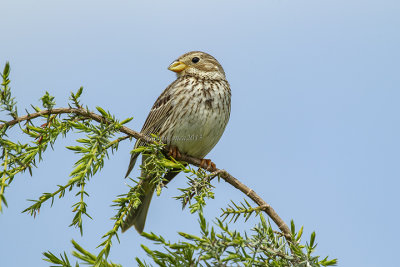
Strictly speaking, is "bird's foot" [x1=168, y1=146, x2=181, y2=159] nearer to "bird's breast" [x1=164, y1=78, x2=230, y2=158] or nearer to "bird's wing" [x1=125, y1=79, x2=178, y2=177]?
"bird's breast" [x1=164, y1=78, x2=230, y2=158]

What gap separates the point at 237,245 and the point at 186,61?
15.0 ft

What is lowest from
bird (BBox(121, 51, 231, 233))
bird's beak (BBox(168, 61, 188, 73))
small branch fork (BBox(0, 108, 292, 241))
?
small branch fork (BBox(0, 108, 292, 241))

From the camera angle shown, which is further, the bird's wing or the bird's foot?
the bird's wing

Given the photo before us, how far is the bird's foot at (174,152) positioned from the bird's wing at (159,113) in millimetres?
385

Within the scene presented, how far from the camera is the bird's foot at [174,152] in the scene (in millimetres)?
5179

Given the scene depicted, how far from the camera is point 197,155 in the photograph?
5707 millimetres

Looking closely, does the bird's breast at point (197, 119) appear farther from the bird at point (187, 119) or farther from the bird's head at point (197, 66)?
the bird's head at point (197, 66)

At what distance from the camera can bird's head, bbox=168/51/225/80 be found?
20.9 feet

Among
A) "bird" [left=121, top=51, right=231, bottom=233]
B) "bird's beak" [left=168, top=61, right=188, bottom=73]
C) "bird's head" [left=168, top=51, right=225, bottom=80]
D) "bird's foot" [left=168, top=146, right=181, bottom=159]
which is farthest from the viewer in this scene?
"bird's beak" [left=168, top=61, right=188, bottom=73]

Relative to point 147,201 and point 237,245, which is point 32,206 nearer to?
point 237,245

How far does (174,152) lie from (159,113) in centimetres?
68

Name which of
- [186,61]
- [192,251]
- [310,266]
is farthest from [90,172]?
[186,61]

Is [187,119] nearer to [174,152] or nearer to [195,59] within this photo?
[174,152]

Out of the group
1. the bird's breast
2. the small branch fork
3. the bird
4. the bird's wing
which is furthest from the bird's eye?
the small branch fork
